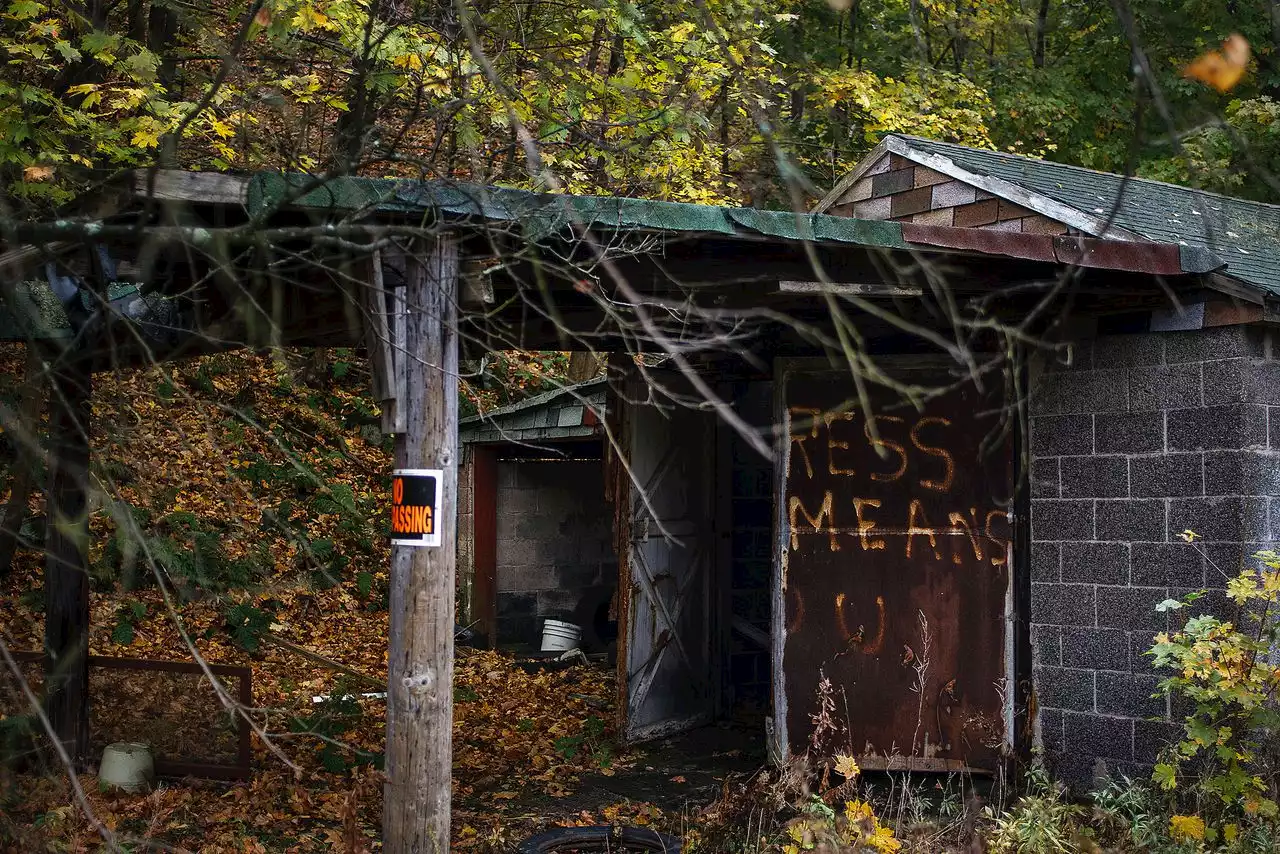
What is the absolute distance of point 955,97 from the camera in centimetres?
1527

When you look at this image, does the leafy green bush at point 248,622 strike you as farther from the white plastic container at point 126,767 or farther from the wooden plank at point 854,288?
the wooden plank at point 854,288

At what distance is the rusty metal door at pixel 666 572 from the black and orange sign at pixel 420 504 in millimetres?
3817

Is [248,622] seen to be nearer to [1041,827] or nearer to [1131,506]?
[1041,827]

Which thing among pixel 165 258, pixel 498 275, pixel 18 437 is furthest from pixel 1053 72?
pixel 18 437

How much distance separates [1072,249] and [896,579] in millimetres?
2430

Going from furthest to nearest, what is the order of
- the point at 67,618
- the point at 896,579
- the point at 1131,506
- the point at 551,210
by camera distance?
1. the point at 67,618
2. the point at 896,579
3. the point at 1131,506
4. the point at 551,210

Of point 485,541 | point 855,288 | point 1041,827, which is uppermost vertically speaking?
point 855,288

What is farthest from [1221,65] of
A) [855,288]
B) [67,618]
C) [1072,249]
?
[67,618]

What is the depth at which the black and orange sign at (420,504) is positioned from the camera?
17.0 feet

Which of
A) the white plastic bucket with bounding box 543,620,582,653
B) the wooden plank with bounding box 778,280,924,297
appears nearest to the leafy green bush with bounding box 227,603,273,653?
the white plastic bucket with bounding box 543,620,582,653

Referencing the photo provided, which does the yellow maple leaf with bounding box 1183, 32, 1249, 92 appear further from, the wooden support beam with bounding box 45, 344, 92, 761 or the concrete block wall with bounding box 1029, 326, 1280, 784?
the wooden support beam with bounding box 45, 344, 92, 761

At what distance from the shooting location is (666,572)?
9734mm

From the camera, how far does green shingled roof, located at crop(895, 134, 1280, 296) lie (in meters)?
7.14

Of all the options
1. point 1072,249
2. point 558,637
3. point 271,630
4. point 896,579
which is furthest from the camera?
point 558,637
